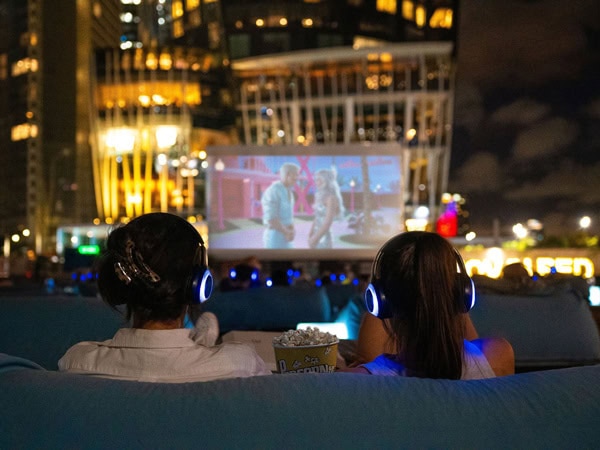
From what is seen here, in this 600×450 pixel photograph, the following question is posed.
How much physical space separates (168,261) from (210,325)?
2.00ft

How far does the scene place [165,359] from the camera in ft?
7.62

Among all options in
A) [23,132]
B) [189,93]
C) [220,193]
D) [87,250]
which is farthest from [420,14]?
[220,193]

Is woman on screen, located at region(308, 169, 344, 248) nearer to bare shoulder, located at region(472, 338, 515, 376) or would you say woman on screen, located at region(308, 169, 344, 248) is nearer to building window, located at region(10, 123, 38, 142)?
bare shoulder, located at region(472, 338, 515, 376)

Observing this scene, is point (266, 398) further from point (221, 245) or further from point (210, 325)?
point (221, 245)

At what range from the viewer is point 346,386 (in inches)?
62.8

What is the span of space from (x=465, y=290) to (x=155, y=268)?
952 millimetres

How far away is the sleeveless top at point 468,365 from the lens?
98.2 inches

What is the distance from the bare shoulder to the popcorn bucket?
0.55 m

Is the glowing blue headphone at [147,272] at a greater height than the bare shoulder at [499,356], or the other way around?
the glowing blue headphone at [147,272]

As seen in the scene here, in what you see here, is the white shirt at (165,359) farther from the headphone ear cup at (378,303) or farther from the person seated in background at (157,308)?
the headphone ear cup at (378,303)

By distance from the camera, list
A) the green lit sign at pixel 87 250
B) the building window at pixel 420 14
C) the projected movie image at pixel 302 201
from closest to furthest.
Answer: the projected movie image at pixel 302 201 < the green lit sign at pixel 87 250 < the building window at pixel 420 14

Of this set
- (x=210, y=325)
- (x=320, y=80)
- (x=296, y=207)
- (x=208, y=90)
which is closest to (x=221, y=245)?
(x=296, y=207)

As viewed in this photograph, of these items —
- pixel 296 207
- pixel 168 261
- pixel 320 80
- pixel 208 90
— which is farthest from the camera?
pixel 208 90

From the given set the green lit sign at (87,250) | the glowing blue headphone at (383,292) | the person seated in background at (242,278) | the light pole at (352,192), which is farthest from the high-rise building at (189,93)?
the glowing blue headphone at (383,292)
